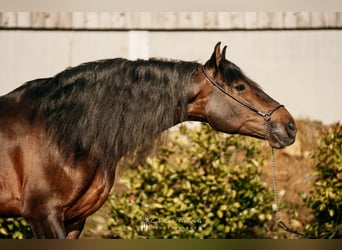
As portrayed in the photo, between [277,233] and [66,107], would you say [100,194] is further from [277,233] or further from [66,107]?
[277,233]

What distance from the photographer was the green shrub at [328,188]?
20.2 ft

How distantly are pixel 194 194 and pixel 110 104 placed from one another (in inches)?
79.8

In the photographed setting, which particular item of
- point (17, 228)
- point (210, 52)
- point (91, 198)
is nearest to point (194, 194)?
point (17, 228)

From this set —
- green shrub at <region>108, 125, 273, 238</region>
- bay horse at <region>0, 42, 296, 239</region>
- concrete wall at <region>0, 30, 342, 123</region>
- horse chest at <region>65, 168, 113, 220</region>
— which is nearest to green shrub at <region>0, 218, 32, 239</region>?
green shrub at <region>108, 125, 273, 238</region>

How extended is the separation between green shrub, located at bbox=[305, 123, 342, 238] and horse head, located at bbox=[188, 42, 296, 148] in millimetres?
1955

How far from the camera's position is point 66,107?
13.9 feet

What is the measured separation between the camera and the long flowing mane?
4195mm

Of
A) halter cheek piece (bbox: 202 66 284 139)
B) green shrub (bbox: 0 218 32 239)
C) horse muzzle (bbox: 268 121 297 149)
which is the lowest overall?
green shrub (bbox: 0 218 32 239)

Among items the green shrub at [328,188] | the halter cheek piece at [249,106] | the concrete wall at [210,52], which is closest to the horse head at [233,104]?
the halter cheek piece at [249,106]

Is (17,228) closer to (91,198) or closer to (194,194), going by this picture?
(194,194)

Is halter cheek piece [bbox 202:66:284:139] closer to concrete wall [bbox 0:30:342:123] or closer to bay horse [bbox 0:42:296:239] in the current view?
bay horse [bbox 0:42:296:239]

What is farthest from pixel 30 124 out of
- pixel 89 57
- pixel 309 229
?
pixel 89 57

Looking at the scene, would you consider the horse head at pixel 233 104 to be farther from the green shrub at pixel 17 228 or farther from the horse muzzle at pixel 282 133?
the green shrub at pixel 17 228

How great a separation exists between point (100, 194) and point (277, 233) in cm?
293
